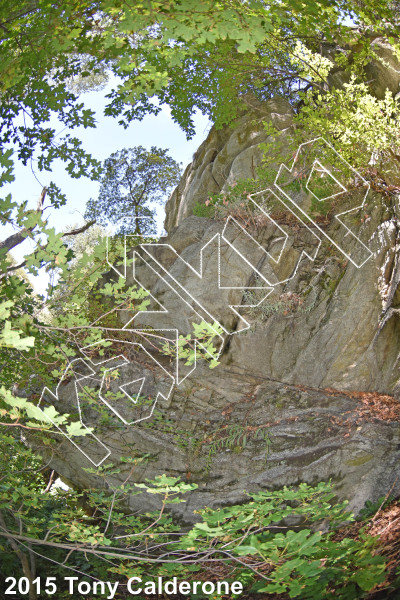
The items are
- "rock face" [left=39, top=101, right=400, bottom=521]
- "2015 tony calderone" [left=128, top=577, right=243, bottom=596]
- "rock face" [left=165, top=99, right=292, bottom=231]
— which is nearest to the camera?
"2015 tony calderone" [left=128, top=577, right=243, bottom=596]

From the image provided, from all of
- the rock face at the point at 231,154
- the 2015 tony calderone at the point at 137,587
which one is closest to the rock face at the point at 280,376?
the 2015 tony calderone at the point at 137,587

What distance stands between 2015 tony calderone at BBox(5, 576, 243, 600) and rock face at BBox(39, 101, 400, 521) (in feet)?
3.84

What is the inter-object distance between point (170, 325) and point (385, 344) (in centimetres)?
309

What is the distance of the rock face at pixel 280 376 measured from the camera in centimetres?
512

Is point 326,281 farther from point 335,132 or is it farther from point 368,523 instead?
point 368,523

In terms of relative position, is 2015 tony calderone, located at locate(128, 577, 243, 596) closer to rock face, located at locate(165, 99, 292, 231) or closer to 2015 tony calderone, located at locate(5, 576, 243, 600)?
2015 tony calderone, located at locate(5, 576, 243, 600)

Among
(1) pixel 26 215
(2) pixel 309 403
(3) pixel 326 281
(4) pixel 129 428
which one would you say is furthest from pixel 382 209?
(1) pixel 26 215

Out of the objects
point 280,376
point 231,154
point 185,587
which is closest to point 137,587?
point 185,587

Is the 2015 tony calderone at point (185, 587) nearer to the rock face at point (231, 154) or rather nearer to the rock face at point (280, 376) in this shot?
the rock face at point (280, 376)

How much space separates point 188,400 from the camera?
262 inches

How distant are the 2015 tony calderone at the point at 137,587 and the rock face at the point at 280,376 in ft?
3.84

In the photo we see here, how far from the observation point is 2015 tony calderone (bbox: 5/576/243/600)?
11.0 feet

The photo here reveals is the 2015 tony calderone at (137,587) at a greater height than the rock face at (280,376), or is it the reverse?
the rock face at (280,376)

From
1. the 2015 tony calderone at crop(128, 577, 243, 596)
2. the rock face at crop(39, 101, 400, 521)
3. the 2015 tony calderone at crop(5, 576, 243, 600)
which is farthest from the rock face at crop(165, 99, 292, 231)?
the 2015 tony calderone at crop(128, 577, 243, 596)
